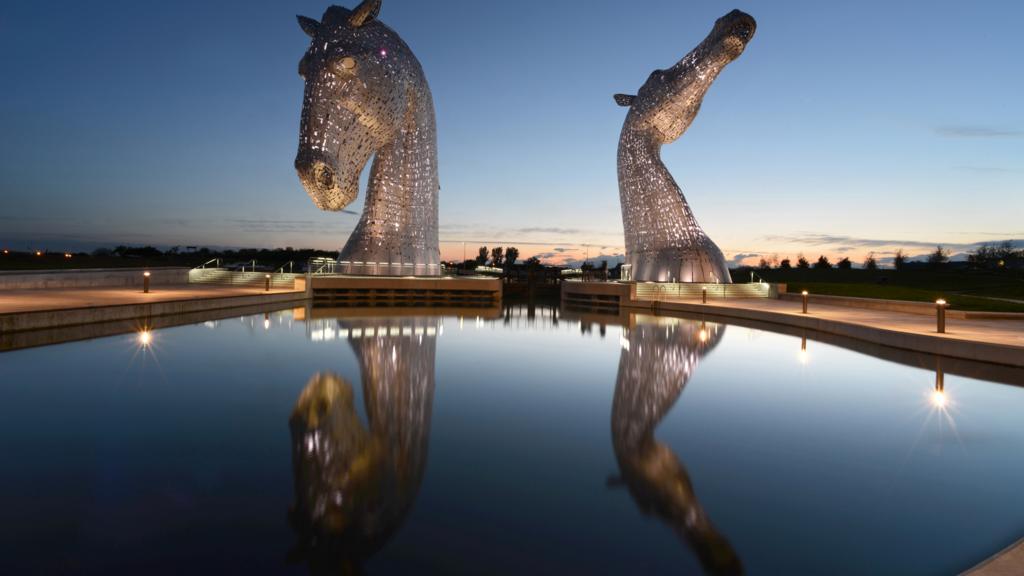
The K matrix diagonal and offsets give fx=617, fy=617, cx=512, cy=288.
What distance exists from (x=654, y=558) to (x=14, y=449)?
406 centimetres

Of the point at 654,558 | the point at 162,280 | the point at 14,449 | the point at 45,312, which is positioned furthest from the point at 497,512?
the point at 162,280

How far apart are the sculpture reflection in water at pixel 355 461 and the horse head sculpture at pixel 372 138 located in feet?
24.7

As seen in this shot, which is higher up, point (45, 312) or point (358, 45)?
point (358, 45)

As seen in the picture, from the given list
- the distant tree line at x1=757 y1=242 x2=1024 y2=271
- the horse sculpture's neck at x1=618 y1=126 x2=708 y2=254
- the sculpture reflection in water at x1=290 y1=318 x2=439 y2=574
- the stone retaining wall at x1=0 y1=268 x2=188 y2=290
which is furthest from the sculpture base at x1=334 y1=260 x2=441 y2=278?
the distant tree line at x1=757 y1=242 x2=1024 y2=271

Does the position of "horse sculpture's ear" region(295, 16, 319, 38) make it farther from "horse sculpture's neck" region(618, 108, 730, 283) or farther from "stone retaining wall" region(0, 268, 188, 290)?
"horse sculpture's neck" region(618, 108, 730, 283)

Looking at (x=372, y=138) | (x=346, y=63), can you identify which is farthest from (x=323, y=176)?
(x=372, y=138)

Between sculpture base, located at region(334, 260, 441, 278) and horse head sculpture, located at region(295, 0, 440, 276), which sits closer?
horse head sculpture, located at region(295, 0, 440, 276)

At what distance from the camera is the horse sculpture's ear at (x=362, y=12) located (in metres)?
13.8

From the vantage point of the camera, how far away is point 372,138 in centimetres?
1561

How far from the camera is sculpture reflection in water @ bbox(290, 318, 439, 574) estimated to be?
9.37ft

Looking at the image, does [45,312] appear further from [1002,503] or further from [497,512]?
[1002,503]

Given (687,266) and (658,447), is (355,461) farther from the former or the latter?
(687,266)

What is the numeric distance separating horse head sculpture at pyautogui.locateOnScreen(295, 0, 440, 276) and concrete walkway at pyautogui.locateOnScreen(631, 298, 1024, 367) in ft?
28.0

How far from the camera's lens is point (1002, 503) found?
3553mm
